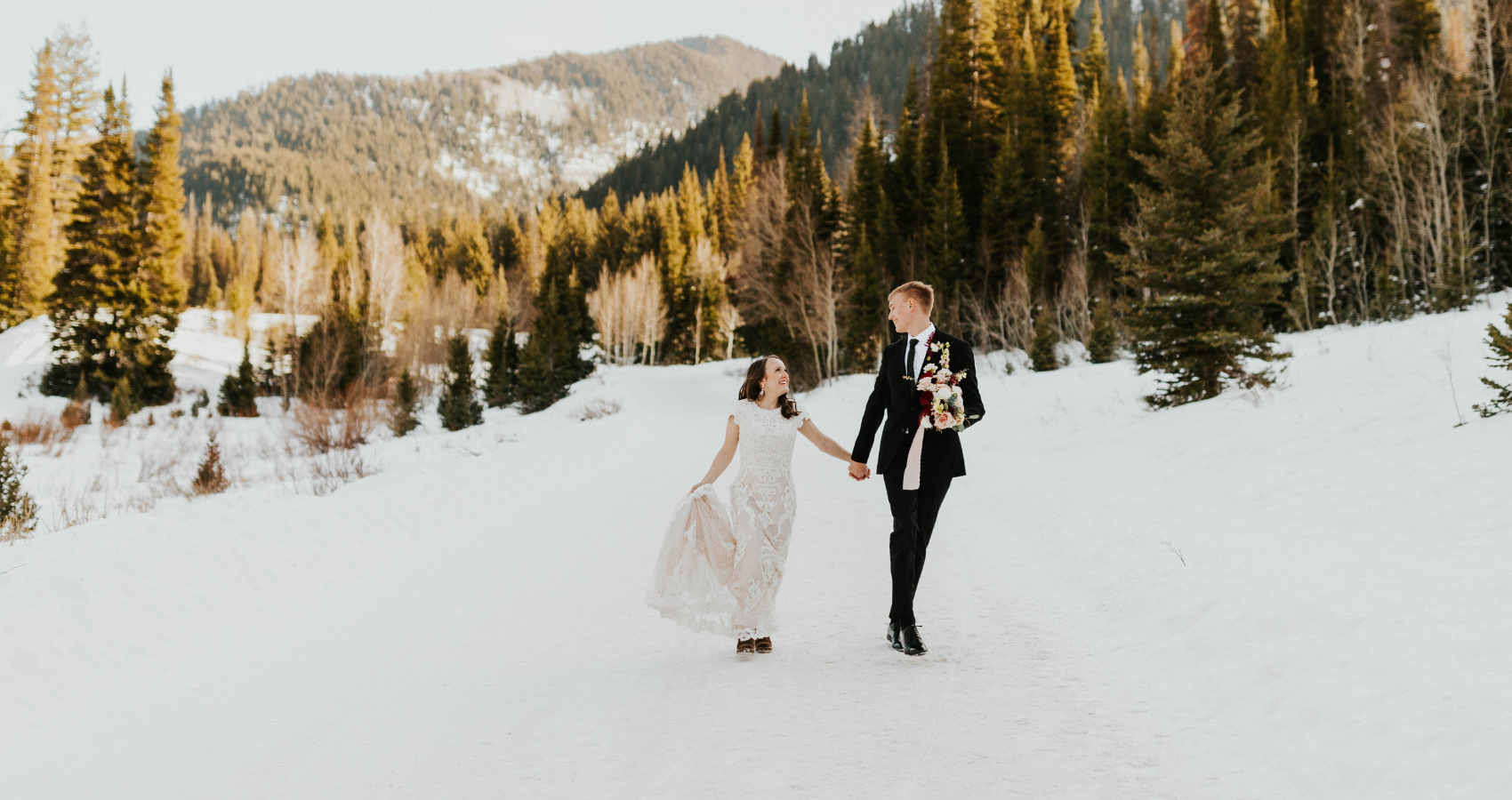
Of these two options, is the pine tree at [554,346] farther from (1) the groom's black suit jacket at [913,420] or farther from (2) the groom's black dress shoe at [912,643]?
(2) the groom's black dress shoe at [912,643]

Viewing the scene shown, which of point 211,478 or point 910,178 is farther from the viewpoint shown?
point 910,178

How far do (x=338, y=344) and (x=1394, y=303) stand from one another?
3865 centimetres

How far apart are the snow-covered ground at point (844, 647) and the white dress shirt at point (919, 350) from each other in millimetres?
1664

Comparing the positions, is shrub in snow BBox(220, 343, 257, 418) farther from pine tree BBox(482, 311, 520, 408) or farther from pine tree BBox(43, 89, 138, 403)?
pine tree BBox(482, 311, 520, 408)

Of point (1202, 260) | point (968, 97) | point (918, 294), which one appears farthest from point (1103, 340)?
point (968, 97)

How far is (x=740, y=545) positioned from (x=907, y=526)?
3.43 feet

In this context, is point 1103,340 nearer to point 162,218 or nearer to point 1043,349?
point 1043,349

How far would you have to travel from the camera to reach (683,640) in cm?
508

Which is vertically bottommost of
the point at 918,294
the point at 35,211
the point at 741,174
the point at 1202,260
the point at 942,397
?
the point at 942,397

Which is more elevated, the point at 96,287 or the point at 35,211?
the point at 35,211

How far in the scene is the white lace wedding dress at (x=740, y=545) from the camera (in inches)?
186

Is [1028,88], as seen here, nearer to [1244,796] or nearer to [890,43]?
[1244,796]

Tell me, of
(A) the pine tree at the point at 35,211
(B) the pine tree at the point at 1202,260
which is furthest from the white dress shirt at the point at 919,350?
(A) the pine tree at the point at 35,211

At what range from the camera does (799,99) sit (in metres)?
118
